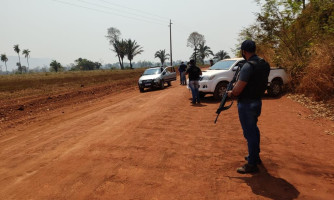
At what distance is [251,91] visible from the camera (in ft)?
11.7

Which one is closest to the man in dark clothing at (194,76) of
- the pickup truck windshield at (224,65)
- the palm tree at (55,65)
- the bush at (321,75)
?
the pickup truck windshield at (224,65)

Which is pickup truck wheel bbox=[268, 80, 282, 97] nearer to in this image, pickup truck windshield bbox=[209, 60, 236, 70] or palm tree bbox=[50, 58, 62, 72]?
pickup truck windshield bbox=[209, 60, 236, 70]

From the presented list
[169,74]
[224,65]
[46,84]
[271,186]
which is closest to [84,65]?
[46,84]

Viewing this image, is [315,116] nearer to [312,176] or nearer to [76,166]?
[312,176]

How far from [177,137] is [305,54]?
30.8ft

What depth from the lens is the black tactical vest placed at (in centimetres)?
349

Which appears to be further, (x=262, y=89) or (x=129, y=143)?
(x=129, y=143)

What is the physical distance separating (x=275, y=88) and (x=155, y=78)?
Result: 8.30 m

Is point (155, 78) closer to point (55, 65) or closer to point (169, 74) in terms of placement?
point (169, 74)

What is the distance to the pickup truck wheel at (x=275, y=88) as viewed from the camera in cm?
1052

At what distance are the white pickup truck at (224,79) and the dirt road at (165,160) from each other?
3.10m

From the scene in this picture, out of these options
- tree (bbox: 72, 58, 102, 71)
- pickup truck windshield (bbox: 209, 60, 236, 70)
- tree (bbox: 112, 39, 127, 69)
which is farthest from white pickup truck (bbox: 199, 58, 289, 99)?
tree (bbox: 72, 58, 102, 71)

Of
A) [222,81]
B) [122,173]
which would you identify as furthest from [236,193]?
[222,81]

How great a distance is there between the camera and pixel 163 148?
496 centimetres
